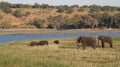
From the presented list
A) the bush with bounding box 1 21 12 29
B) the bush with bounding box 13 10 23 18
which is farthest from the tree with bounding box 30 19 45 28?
the bush with bounding box 13 10 23 18

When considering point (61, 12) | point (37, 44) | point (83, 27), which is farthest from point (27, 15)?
point (37, 44)

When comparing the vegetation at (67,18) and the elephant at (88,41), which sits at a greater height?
the elephant at (88,41)

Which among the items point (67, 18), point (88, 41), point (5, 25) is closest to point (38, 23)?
point (5, 25)

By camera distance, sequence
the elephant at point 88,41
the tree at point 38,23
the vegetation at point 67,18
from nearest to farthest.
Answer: the elephant at point 88,41, the vegetation at point 67,18, the tree at point 38,23

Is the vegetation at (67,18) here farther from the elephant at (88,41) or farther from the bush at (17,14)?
the elephant at (88,41)

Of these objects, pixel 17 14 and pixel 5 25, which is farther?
pixel 17 14

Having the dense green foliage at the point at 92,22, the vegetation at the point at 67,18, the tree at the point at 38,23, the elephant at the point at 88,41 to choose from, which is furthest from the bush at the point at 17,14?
the elephant at the point at 88,41

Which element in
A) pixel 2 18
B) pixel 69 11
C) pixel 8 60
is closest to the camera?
pixel 8 60

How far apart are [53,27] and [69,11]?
26.4 m

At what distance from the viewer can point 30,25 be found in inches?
5202

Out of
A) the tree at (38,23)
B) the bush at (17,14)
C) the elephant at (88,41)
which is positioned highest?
the elephant at (88,41)

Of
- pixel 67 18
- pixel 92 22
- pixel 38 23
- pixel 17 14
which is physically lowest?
pixel 67 18

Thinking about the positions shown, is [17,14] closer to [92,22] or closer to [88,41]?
[92,22]

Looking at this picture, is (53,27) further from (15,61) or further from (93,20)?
(15,61)
